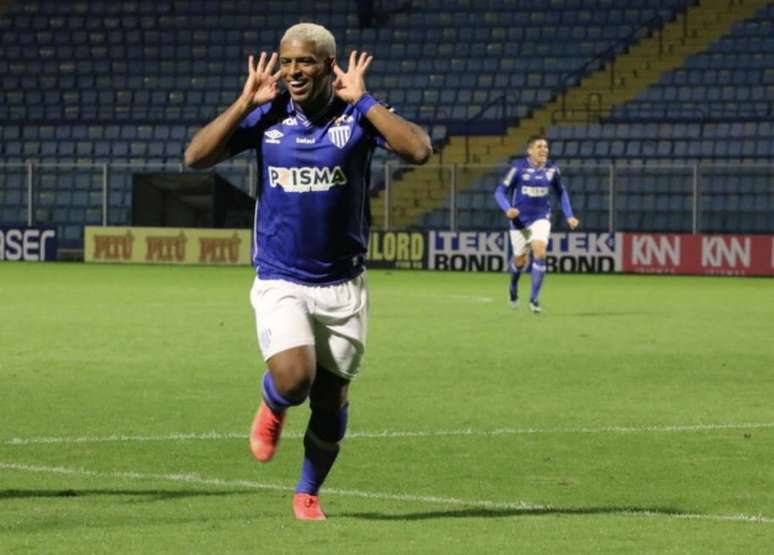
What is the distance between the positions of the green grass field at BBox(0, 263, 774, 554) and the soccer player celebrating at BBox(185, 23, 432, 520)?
0.63 m

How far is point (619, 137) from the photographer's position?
135ft

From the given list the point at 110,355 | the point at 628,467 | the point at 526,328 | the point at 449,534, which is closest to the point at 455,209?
the point at 526,328

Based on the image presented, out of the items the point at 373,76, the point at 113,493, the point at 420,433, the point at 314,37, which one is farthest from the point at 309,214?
the point at 373,76

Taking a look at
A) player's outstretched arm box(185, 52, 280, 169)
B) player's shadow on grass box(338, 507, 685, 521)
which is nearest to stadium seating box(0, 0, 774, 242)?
player's shadow on grass box(338, 507, 685, 521)

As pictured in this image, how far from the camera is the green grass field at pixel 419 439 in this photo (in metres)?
7.76

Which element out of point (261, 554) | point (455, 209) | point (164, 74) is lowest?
point (261, 554)

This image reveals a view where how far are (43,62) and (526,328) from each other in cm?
2872

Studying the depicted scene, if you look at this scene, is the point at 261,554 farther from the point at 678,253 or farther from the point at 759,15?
the point at 759,15

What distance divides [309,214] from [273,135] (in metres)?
0.36

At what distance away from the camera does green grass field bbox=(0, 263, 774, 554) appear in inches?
305

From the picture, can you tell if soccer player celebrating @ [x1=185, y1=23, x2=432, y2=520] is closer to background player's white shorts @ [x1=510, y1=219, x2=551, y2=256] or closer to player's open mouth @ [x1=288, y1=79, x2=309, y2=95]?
player's open mouth @ [x1=288, y1=79, x2=309, y2=95]

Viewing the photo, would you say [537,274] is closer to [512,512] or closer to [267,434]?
[512,512]

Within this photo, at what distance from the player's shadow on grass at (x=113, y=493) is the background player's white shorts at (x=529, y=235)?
53.8ft

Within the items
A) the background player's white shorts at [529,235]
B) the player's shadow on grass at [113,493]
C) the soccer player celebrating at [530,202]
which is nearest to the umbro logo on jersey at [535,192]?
the soccer player celebrating at [530,202]
